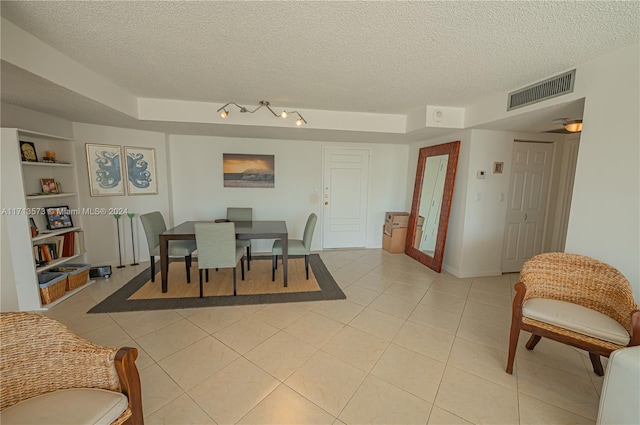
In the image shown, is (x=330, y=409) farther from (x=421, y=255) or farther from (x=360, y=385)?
(x=421, y=255)

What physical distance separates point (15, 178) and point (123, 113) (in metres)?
1.17

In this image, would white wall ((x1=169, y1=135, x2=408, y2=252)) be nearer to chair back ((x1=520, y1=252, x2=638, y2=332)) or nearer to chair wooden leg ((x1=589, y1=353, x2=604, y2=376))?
chair back ((x1=520, y1=252, x2=638, y2=332))

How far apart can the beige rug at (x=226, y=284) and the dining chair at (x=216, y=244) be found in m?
0.31

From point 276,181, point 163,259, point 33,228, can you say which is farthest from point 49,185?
point 276,181

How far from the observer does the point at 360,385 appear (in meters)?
1.80

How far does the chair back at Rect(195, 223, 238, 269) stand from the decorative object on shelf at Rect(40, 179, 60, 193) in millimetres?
1899

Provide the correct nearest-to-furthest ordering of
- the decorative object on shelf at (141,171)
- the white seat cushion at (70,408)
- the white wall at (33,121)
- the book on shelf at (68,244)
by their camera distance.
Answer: the white seat cushion at (70,408) → the white wall at (33,121) → the book on shelf at (68,244) → the decorative object on shelf at (141,171)

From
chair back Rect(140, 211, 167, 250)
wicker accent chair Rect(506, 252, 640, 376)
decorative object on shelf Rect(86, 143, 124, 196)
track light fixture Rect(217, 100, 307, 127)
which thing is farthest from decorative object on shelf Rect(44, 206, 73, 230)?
wicker accent chair Rect(506, 252, 640, 376)

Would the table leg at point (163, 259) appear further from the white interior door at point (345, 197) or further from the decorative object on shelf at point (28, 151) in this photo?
the white interior door at point (345, 197)

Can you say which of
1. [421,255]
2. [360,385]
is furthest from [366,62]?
[421,255]

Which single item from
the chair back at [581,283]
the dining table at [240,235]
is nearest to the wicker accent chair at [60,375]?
the dining table at [240,235]

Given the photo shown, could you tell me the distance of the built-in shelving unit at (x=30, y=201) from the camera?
2506 mm

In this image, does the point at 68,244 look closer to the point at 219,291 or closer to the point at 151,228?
the point at 151,228

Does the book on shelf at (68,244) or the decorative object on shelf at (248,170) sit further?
the decorative object on shelf at (248,170)
